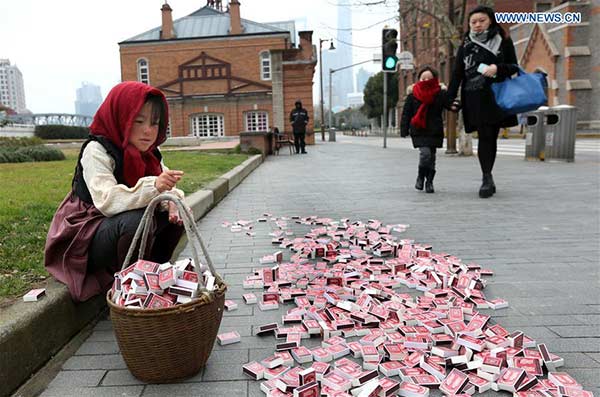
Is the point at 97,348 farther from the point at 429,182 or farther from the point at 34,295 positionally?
the point at 429,182

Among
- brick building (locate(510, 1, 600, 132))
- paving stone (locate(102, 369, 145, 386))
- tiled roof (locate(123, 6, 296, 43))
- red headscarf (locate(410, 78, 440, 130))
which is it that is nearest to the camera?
paving stone (locate(102, 369, 145, 386))

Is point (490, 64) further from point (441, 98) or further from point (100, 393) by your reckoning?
point (100, 393)

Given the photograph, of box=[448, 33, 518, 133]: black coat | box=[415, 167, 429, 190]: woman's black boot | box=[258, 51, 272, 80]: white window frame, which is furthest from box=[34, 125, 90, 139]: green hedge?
box=[448, 33, 518, 133]: black coat

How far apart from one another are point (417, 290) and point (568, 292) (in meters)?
0.95

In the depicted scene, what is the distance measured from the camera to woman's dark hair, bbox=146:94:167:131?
105 inches

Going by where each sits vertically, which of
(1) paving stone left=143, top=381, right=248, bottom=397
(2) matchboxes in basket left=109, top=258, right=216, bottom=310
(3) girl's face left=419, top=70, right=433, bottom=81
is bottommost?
(1) paving stone left=143, top=381, right=248, bottom=397

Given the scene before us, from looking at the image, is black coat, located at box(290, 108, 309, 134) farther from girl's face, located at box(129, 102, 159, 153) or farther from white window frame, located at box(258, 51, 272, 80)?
white window frame, located at box(258, 51, 272, 80)

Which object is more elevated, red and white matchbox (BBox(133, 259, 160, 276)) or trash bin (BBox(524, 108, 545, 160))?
trash bin (BBox(524, 108, 545, 160))

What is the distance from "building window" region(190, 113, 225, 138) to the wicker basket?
36381 millimetres

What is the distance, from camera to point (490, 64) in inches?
256

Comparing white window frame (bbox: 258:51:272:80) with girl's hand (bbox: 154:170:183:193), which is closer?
girl's hand (bbox: 154:170:183:193)

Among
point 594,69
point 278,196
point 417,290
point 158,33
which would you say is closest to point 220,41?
point 158,33

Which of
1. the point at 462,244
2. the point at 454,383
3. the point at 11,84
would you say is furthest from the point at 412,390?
the point at 11,84

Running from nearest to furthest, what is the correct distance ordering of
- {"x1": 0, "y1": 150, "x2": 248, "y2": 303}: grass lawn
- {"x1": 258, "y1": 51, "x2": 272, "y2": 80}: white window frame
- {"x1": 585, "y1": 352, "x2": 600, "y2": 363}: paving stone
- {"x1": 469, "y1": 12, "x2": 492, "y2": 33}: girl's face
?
{"x1": 585, "y1": 352, "x2": 600, "y2": 363}: paving stone → {"x1": 0, "y1": 150, "x2": 248, "y2": 303}: grass lawn → {"x1": 469, "y1": 12, "x2": 492, "y2": 33}: girl's face → {"x1": 258, "y1": 51, "x2": 272, "y2": 80}: white window frame
